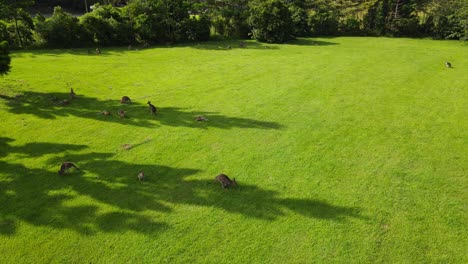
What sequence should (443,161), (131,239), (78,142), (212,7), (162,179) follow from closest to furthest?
1. (131,239)
2. (162,179)
3. (443,161)
4. (78,142)
5. (212,7)

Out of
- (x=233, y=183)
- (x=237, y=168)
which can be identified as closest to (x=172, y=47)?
(x=237, y=168)

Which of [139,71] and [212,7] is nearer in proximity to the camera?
[139,71]

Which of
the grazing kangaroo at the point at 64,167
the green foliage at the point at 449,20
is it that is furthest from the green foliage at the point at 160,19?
the green foliage at the point at 449,20

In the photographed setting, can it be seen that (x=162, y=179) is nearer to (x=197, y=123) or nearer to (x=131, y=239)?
(x=131, y=239)

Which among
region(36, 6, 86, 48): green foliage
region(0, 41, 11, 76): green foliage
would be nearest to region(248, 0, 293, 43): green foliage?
region(36, 6, 86, 48): green foliage

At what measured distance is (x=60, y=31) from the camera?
3753 centimetres

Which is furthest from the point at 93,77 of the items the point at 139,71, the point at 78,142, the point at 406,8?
the point at 406,8

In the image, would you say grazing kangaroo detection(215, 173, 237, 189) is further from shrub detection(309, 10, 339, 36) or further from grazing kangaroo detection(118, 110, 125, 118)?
shrub detection(309, 10, 339, 36)

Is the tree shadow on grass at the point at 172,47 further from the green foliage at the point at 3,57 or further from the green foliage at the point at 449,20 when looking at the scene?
the green foliage at the point at 449,20

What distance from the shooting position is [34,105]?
20.2 m

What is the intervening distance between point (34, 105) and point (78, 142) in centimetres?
719

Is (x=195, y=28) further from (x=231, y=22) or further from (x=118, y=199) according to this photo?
(x=118, y=199)

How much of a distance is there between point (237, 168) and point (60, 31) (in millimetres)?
34626

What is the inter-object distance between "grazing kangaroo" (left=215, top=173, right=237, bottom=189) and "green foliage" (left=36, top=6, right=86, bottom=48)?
115 ft
